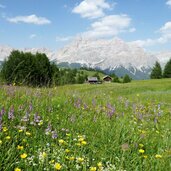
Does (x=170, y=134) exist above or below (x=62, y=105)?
below

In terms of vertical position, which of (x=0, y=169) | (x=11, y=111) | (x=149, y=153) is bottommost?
(x=149, y=153)

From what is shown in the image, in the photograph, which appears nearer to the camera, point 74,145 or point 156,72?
point 74,145

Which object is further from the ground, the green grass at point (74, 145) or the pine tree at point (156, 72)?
the pine tree at point (156, 72)

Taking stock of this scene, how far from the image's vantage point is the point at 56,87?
10070mm

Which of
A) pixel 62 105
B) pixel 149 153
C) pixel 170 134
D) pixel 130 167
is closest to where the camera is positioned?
pixel 130 167

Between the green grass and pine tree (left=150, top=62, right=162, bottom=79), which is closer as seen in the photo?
the green grass

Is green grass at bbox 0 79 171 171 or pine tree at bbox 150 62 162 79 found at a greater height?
pine tree at bbox 150 62 162 79

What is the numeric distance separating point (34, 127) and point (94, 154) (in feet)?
3.83

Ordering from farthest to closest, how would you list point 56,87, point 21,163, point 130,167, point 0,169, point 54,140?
point 56,87
point 54,140
point 130,167
point 21,163
point 0,169

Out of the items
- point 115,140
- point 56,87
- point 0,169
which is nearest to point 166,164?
point 115,140

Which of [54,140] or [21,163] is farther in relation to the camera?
[54,140]

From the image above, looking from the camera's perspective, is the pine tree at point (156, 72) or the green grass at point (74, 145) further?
the pine tree at point (156, 72)

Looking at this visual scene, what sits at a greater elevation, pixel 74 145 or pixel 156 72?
pixel 156 72

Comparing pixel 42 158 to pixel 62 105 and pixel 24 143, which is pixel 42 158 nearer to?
pixel 24 143
